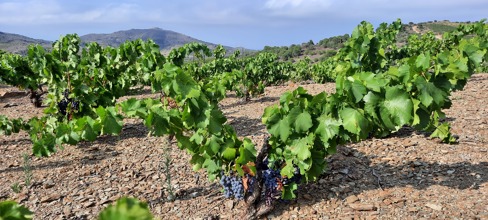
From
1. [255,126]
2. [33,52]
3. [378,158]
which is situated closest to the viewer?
[378,158]

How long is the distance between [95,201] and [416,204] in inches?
177

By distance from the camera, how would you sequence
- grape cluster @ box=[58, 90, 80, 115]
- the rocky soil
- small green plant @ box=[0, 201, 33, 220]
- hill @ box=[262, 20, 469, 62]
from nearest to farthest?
small green plant @ box=[0, 201, 33, 220], the rocky soil, grape cluster @ box=[58, 90, 80, 115], hill @ box=[262, 20, 469, 62]

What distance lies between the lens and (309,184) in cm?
529

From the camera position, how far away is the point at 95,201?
537 centimetres

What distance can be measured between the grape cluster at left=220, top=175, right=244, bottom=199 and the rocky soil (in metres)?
0.30

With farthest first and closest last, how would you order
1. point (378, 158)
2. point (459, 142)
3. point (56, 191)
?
1. point (459, 142)
2. point (378, 158)
3. point (56, 191)

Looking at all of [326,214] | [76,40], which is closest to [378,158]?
[326,214]

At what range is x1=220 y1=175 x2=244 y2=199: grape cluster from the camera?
4.58m

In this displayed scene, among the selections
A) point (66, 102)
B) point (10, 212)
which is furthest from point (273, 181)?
point (66, 102)

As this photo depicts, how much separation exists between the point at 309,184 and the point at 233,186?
1293 mm

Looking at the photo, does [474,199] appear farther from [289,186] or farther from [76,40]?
[76,40]

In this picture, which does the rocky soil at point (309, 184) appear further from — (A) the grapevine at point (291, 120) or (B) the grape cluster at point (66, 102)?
(B) the grape cluster at point (66, 102)

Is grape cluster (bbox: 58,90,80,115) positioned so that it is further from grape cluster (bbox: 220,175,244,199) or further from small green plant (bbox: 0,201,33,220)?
small green plant (bbox: 0,201,33,220)

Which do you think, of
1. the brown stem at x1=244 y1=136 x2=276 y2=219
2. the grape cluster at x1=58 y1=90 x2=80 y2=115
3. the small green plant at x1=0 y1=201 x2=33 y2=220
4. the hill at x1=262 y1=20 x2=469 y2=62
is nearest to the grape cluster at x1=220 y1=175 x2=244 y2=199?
the brown stem at x1=244 y1=136 x2=276 y2=219
